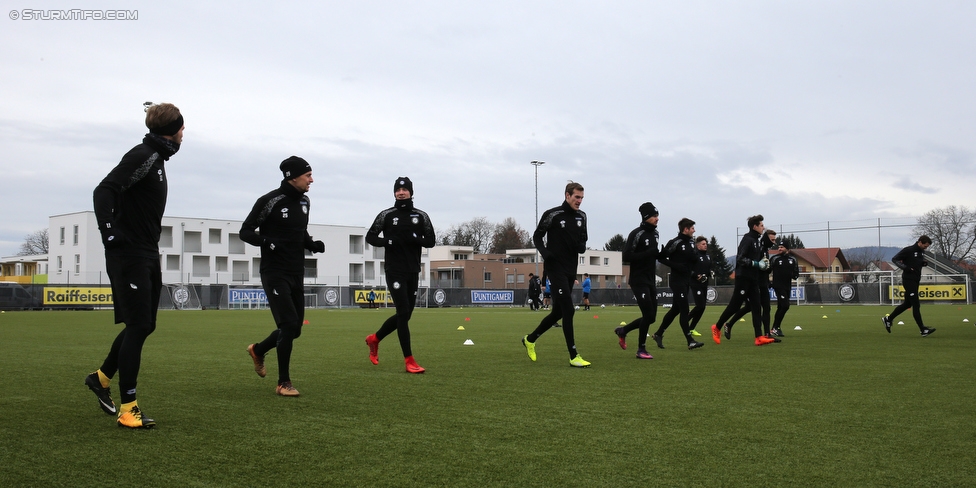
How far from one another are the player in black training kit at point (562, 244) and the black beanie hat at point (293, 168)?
9.43ft

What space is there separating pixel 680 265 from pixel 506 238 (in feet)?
365

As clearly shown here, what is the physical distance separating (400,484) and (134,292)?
234 cm

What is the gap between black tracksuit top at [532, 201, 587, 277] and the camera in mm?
8664

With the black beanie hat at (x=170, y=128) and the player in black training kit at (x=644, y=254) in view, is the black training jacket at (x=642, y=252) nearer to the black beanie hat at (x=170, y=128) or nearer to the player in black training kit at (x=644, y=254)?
the player in black training kit at (x=644, y=254)

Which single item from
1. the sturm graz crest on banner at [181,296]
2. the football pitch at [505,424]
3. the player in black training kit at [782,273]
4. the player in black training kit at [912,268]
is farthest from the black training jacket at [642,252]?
the sturm graz crest on banner at [181,296]

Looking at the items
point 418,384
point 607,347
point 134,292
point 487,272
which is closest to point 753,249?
point 607,347

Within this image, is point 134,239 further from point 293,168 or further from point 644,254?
point 644,254

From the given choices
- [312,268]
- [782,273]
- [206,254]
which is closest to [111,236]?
[782,273]

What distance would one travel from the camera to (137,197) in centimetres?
492

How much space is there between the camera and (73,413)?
17.0ft

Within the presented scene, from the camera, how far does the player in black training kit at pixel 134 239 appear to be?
467 cm

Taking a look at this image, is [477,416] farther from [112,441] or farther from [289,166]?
[289,166]

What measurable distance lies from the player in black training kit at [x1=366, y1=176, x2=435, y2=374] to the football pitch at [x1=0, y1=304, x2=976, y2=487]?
0.57m

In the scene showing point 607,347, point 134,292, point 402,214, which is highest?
point 402,214
